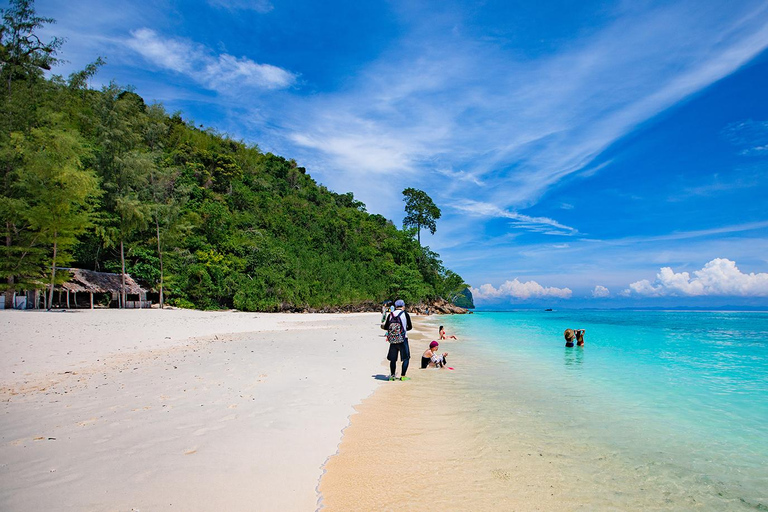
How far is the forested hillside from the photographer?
22.1 metres

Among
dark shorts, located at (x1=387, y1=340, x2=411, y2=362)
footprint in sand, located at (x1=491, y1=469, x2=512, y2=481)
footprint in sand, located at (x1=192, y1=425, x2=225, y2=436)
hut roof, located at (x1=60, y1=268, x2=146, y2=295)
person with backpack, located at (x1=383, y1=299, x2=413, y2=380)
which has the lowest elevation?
footprint in sand, located at (x1=491, y1=469, x2=512, y2=481)

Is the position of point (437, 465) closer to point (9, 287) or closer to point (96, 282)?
point (9, 287)

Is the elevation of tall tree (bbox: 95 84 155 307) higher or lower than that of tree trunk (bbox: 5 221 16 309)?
higher

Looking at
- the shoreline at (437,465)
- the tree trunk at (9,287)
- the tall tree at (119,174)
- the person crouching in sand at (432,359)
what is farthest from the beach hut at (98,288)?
the shoreline at (437,465)

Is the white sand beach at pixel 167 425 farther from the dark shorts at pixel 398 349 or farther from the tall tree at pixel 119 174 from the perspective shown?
the tall tree at pixel 119 174

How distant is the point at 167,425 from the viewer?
4543 millimetres

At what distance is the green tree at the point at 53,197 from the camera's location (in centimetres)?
2141

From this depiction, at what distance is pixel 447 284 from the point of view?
63125 mm

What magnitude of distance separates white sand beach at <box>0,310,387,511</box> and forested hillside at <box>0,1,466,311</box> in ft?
55.2

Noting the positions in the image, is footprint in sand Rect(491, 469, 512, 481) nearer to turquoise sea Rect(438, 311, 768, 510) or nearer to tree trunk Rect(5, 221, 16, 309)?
turquoise sea Rect(438, 311, 768, 510)

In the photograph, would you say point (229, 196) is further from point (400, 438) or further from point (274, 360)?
point (400, 438)

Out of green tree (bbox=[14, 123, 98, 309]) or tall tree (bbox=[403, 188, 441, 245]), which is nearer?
green tree (bbox=[14, 123, 98, 309])

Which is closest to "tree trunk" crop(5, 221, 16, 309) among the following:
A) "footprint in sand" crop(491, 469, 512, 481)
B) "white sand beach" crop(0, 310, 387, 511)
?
"white sand beach" crop(0, 310, 387, 511)

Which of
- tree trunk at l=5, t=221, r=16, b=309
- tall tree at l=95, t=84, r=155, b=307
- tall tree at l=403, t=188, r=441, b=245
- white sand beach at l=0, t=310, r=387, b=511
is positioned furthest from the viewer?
tall tree at l=403, t=188, r=441, b=245
